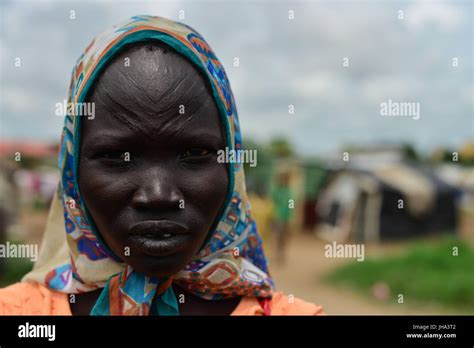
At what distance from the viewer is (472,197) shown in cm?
2161

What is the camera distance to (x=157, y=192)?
1.45m

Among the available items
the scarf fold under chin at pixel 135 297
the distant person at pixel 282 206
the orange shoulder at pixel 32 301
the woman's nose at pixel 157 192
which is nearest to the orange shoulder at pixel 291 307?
the scarf fold under chin at pixel 135 297

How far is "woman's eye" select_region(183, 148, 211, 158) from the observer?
155 cm

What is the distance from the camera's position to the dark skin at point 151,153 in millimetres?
1489

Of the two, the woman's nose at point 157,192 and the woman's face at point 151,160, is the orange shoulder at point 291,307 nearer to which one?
the woman's face at point 151,160

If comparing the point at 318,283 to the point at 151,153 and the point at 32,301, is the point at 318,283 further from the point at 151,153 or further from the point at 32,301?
the point at 151,153

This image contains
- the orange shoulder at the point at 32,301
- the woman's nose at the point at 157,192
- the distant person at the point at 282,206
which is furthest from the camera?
the distant person at the point at 282,206

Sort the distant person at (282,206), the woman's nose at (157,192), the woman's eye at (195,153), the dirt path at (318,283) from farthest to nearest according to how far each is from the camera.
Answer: the distant person at (282,206)
the dirt path at (318,283)
the woman's eye at (195,153)
the woman's nose at (157,192)

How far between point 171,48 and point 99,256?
0.74 metres

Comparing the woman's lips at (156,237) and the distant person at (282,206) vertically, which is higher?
the woman's lips at (156,237)

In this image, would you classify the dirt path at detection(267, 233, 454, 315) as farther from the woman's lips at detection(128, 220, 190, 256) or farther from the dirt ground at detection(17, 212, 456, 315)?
the woman's lips at detection(128, 220, 190, 256)

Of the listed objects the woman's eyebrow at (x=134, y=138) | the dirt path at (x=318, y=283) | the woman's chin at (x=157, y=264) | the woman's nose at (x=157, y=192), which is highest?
the woman's eyebrow at (x=134, y=138)

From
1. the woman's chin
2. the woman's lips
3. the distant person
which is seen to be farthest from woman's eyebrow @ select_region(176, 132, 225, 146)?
the distant person

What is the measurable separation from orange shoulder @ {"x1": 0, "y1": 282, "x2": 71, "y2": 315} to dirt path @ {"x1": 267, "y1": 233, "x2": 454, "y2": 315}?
5808 millimetres
